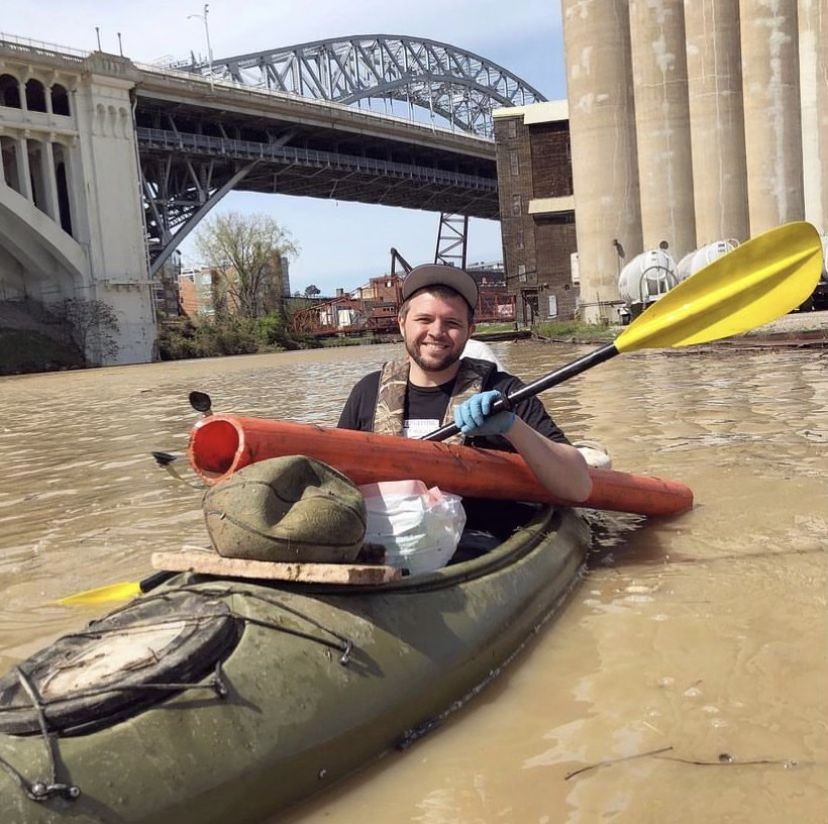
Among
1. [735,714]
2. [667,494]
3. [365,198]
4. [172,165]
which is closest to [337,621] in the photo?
[735,714]

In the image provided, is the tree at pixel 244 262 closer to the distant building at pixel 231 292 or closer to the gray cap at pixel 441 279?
the distant building at pixel 231 292

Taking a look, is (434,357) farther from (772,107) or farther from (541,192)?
(541,192)

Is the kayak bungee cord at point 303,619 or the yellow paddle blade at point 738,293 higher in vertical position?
the yellow paddle blade at point 738,293

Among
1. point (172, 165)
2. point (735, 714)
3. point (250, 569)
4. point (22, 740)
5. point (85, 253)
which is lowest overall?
point (735, 714)

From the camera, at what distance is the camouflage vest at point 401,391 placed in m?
3.25

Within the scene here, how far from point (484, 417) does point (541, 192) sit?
34637 millimetres

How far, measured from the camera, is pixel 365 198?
58.4 m

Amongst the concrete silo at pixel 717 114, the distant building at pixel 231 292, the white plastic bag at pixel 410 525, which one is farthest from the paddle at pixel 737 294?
the distant building at pixel 231 292

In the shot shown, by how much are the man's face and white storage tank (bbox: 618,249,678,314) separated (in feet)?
67.1

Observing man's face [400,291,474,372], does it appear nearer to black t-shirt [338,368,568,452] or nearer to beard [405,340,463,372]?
beard [405,340,463,372]

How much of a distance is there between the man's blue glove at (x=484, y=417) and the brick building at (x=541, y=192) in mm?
32551

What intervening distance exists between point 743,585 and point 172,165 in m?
42.2

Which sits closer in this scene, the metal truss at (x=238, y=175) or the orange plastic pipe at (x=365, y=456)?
the orange plastic pipe at (x=365, y=456)

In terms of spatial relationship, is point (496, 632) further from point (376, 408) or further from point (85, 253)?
point (85, 253)
